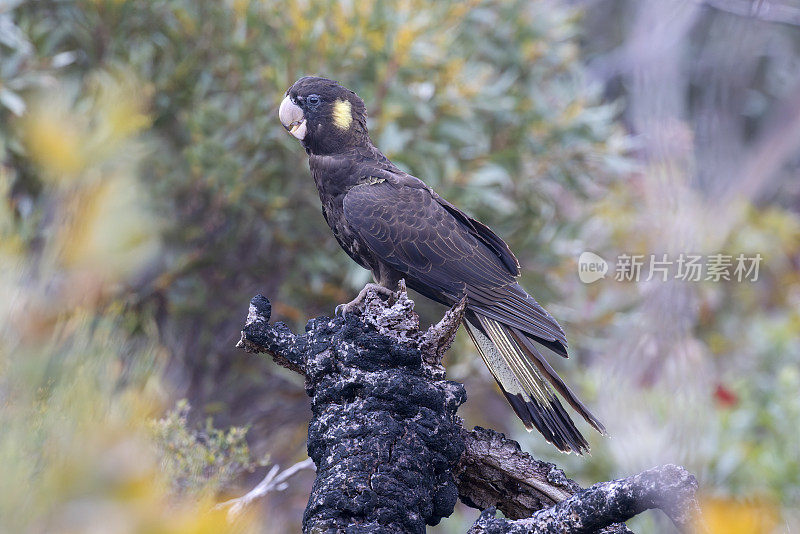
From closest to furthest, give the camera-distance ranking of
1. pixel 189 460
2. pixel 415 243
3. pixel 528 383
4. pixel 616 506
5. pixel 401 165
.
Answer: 1. pixel 616 506
2. pixel 189 460
3. pixel 528 383
4. pixel 415 243
5. pixel 401 165

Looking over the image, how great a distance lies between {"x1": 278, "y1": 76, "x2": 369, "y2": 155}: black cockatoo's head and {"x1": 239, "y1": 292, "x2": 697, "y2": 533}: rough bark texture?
637mm

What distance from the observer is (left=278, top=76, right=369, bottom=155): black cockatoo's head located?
2.24m

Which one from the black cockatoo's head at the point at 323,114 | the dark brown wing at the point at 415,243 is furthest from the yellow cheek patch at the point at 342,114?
the dark brown wing at the point at 415,243

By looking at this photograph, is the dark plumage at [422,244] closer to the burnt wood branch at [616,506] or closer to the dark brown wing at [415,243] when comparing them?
the dark brown wing at [415,243]

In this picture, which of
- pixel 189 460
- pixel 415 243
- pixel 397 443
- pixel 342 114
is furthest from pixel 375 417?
pixel 342 114

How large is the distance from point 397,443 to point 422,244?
72 cm

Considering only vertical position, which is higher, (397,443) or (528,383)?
(528,383)

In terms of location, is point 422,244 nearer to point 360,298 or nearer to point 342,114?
point 360,298

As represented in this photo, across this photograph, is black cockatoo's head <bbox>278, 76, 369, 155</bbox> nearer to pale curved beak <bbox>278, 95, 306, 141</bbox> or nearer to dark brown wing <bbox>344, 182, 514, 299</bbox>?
pale curved beak <bbox>278, 95, 306, 141</bbox>

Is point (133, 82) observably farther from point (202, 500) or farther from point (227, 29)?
point (202, 500)

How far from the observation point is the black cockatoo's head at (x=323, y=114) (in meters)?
2.24

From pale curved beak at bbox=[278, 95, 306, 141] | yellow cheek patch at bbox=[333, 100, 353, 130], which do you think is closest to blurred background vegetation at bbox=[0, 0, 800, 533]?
pale curved beak at bbox=[278, 95, 306, 141]

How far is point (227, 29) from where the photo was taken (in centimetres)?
375

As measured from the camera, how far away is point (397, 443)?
1.57m
